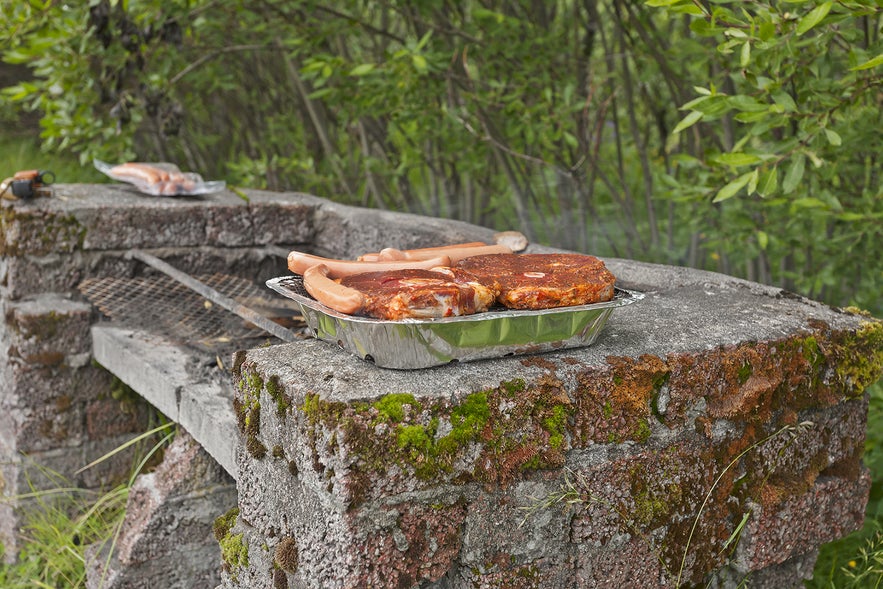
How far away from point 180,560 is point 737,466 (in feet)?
5.48

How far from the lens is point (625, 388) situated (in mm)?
1719

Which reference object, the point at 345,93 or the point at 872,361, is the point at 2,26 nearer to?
the point at 345,93

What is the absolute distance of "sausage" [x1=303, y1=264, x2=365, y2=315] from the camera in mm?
1630

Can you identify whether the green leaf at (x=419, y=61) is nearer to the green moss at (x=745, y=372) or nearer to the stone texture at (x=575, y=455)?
the stone texture at (x=575, y=455)

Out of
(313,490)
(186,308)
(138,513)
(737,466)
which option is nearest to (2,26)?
(186,308)

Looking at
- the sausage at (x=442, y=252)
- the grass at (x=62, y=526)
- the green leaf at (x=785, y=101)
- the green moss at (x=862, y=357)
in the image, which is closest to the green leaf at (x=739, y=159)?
the green leaf at (x=785, y=101)

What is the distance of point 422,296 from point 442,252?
0.52 meters

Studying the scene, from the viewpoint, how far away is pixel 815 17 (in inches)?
77.2

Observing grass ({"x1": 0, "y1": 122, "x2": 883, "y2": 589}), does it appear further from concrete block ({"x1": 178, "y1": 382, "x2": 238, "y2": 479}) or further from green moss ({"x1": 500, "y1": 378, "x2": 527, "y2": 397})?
green moss ({"x1": 500, "y1": 378, "x2": 527, "y2": 397})

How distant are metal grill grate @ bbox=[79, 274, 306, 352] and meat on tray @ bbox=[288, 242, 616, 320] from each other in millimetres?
994

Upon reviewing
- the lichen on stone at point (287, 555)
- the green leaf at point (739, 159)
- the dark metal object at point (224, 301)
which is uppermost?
the green leaf at point (739, 159)

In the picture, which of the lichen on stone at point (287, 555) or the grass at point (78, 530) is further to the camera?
the grass at point (78, 530)

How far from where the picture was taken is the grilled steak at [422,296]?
62.9 inches

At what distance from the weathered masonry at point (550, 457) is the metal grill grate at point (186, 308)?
0.35 m
